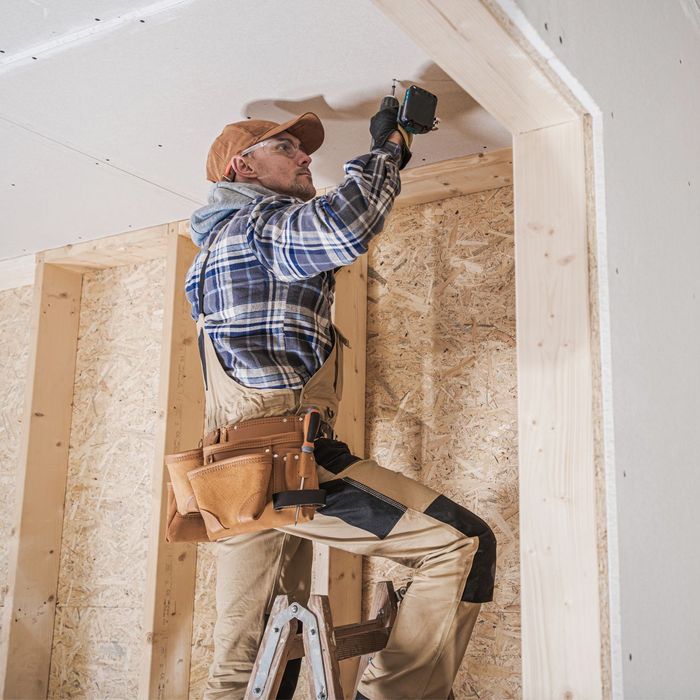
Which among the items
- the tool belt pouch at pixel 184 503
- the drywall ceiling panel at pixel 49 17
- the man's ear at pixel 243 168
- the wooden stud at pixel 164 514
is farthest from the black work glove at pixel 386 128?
the wooden stud at pixel 164 514

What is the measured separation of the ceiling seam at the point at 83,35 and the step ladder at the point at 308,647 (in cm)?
144

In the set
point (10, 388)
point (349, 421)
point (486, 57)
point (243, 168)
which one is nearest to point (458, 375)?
A: point (349, 421)

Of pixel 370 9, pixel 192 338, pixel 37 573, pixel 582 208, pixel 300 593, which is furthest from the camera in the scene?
pixel 37 573

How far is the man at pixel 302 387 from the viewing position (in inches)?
68.3

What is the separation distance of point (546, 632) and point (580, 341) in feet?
1.78

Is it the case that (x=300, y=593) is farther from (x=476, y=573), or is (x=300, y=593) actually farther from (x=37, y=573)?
(x=37, y=573)

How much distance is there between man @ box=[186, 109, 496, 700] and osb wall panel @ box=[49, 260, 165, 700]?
1465 millimetres

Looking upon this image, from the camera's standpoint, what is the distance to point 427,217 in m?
2.93

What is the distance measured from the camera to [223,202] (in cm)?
208

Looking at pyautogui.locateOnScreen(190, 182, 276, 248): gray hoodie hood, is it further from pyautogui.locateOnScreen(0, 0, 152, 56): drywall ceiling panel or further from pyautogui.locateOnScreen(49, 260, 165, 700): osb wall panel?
pyautogui.locateOnScreen(49, 260, 165, 700): osb wall panel

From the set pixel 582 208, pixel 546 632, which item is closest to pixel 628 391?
pixel 582 208

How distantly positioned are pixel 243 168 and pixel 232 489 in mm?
947

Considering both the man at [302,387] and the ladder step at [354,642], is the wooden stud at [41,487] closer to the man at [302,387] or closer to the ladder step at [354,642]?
the man at [302,387]

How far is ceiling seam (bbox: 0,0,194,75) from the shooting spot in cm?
191
